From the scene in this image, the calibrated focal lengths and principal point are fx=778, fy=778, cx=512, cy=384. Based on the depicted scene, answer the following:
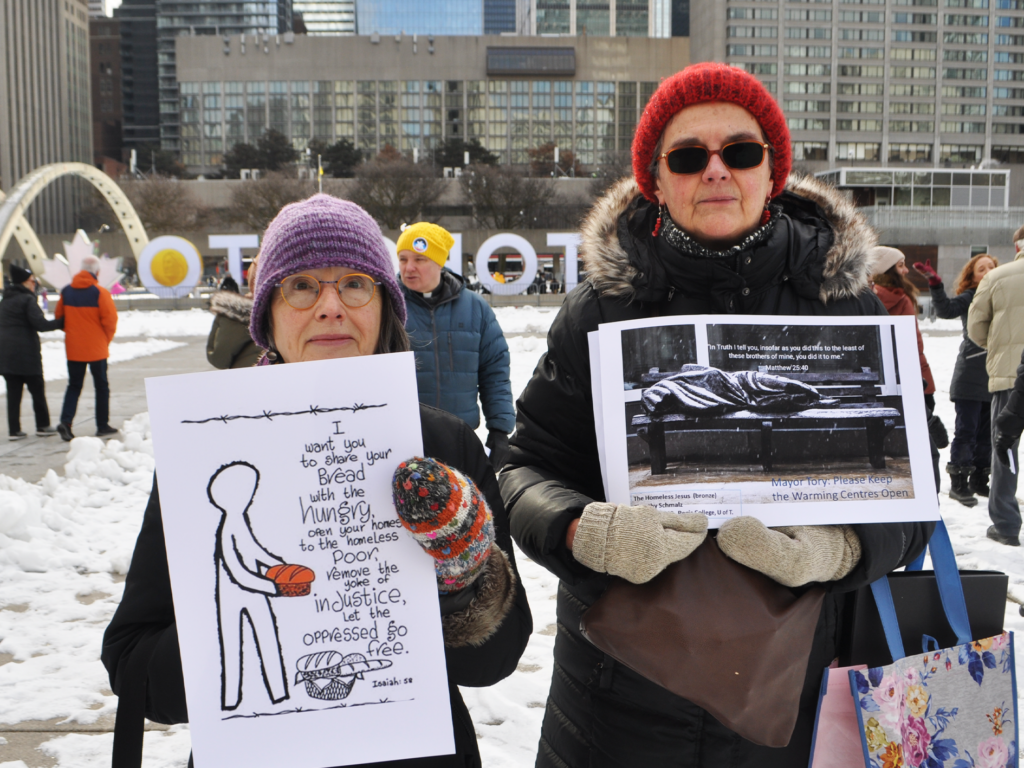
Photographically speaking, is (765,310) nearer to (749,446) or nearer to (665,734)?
(749,446)

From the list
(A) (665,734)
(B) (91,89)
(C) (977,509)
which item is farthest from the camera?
(B) (91,89)

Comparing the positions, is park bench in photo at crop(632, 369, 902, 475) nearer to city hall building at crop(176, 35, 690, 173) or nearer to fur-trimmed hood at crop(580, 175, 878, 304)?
fur-trimmed hood at crop(580, 175, 878, 304)

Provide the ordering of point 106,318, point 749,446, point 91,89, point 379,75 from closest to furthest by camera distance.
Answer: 1. point 749,446
2. point 106,318
3. point 379,75
4. point 91,89

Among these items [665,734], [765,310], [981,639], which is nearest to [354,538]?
[665,734]

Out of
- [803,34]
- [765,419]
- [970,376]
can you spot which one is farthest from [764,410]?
[803,34]

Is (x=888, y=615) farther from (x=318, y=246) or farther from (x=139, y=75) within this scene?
(x=139, y=75)

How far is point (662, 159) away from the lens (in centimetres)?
157

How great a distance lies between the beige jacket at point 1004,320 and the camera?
4785 millimetres

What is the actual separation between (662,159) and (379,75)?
11538cm

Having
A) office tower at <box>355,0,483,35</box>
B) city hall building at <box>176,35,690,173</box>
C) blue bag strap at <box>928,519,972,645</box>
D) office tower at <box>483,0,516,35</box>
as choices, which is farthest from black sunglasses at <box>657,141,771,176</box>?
office tower at <box>483,0,516,35</box>

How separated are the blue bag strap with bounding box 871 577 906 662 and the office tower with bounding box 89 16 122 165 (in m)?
147

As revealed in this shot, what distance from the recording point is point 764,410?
135 centimetres

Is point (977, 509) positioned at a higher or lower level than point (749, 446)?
lower

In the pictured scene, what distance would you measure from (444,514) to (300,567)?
266 millimetres
